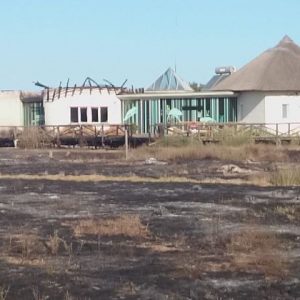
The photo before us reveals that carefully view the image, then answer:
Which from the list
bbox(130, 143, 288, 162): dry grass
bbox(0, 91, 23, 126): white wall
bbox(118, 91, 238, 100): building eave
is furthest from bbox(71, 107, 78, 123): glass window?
bbox(130, 143, 288, 162): dry grass

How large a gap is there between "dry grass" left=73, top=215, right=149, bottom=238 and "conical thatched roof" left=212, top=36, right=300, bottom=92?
3168 cm

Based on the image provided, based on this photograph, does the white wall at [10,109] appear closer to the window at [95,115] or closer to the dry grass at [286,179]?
the window at [95,115]

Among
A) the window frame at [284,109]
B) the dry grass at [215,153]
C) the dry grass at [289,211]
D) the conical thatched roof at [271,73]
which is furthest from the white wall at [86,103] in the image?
the dry grass at [289,211]

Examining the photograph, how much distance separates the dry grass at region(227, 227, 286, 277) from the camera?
30.8 feet

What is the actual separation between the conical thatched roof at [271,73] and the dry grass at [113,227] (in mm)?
31679

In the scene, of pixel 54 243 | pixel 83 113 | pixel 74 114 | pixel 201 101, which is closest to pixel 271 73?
pixel 201 101

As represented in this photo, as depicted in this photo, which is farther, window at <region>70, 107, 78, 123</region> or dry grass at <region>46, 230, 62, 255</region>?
window at <region>70, 107, 78, 123</region>

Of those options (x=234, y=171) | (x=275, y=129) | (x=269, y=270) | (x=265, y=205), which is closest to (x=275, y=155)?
(x=234, y=171)

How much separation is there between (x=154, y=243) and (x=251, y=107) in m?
34.8

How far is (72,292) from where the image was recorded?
26.5ft

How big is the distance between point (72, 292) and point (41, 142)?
3672 centimetres

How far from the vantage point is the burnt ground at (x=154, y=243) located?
8375 mm

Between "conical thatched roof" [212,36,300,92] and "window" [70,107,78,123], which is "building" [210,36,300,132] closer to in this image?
"conical thatched roof" [212,36,300,92]

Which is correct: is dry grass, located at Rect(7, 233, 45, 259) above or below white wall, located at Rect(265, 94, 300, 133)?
below
